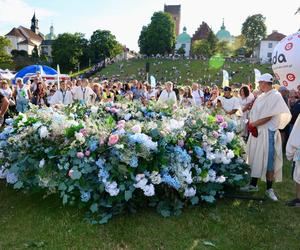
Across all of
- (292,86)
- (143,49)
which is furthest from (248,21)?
(292,86)

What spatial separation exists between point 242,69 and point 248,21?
33.0m

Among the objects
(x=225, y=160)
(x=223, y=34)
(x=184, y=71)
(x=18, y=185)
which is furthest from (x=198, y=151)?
(x=223, y=34)

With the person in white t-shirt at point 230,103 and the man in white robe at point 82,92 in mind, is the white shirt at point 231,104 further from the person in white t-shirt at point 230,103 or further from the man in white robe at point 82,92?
the man in white robe at point 82,92

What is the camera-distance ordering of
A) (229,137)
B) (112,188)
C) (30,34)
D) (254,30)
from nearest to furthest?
(112,188)
(229,137)
(254,30)
(30,34)

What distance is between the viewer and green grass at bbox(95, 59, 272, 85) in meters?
54.0

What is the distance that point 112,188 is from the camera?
452 centimetres

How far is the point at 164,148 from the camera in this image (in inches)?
193

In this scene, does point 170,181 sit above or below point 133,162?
below

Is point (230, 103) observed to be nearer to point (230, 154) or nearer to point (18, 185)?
point (230, 154)

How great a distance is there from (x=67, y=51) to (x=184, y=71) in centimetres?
3220

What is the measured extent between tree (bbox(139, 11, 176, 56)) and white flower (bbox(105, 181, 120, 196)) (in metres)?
80.6

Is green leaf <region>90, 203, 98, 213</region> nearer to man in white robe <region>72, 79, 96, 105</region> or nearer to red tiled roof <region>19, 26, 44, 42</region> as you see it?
man in white robe <region>72, 79, 96, 105</region>

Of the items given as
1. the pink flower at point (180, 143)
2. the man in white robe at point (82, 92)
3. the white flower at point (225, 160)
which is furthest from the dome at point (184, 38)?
the pink flower at point (180, 143)

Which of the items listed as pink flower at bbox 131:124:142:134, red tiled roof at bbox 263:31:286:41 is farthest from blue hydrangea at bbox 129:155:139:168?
red tiled roof at bbox 263:31:286:41
